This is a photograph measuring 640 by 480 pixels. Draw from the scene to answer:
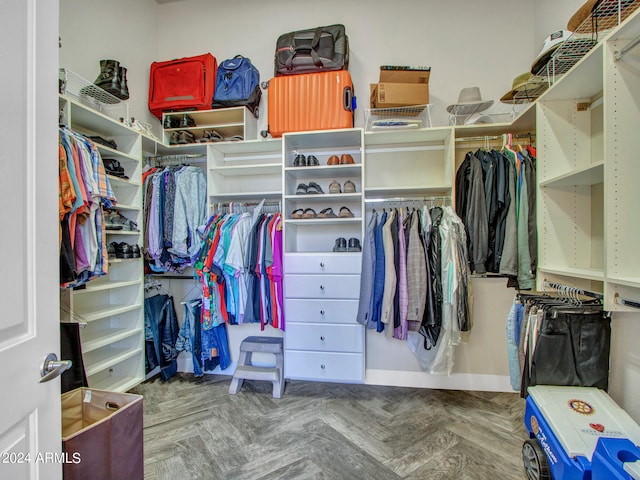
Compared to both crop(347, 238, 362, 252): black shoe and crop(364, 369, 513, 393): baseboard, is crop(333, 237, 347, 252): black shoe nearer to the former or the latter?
crop(347, 238, 362, 252): black shoe

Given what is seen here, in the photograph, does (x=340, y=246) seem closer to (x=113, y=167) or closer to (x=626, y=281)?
Result: (x=626, y=281)

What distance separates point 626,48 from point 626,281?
88 centimetres

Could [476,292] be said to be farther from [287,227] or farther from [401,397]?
[287,227]

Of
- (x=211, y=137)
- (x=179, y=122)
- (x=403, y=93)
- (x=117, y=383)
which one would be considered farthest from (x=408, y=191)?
(x=117, y=383)

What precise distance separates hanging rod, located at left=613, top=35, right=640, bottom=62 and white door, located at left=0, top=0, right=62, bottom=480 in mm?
1875

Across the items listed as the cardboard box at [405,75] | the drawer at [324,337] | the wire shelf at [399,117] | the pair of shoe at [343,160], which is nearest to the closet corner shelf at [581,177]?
the wire shelf at [399,117]

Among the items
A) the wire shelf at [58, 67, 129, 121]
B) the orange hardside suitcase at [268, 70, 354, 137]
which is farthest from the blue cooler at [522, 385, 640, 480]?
the wire shelf at [58, 67, 129, 121]

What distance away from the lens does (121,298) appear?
2.36 m

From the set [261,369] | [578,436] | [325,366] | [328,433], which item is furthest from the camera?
[261,369]

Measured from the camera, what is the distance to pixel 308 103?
232 cm

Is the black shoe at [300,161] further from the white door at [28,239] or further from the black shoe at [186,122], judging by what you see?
the white door at [28,239]

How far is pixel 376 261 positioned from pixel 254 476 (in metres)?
1.51

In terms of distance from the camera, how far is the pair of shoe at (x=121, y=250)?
2.12 meters

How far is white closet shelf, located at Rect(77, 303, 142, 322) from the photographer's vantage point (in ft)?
6.43
